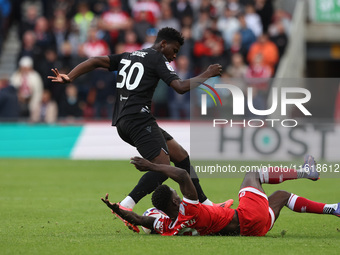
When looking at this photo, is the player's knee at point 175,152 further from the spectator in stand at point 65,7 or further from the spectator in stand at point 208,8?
the spectator in stand at point 65,7

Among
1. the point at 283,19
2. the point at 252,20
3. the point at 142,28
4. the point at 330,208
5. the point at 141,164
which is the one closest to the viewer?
the point at 141,164

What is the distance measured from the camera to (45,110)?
20.0 meters

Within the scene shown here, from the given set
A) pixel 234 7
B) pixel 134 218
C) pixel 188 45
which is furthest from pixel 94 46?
pixel 134 218

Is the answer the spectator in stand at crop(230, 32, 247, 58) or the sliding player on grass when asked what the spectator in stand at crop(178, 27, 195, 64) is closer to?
the spectator in stand at crop(230, 32, 247, 58)

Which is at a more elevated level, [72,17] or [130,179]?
[72,17]

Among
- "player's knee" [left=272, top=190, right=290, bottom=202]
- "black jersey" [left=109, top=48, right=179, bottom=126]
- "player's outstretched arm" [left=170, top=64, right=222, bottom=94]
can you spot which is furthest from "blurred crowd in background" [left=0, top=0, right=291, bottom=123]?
"player's outstretched arm" [left=170, top=64, right=222, bottom=94]

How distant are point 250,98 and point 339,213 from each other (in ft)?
27.3

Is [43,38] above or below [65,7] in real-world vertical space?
below

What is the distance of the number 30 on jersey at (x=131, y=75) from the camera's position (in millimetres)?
8914

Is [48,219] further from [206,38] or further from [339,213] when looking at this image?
[206,38]

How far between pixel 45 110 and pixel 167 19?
4.41 m

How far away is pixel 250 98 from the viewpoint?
16.7 m

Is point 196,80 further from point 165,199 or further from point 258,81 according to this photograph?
point 258,81

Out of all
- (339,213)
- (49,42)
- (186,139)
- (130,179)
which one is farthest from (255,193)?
(49,42)
